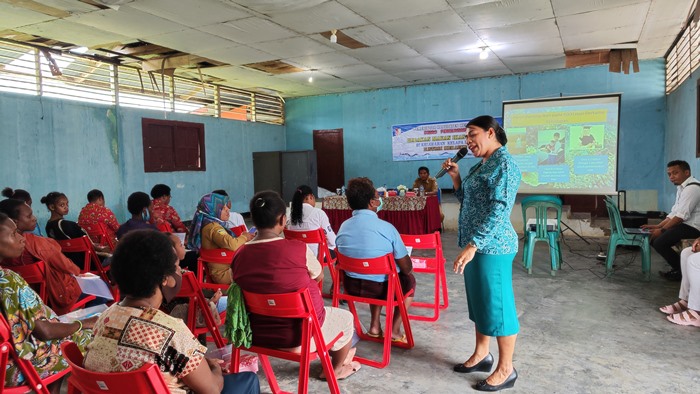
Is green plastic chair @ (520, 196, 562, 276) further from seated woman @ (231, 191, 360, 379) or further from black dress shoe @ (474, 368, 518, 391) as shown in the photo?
seated woman @ (231, 191, 360, 379)

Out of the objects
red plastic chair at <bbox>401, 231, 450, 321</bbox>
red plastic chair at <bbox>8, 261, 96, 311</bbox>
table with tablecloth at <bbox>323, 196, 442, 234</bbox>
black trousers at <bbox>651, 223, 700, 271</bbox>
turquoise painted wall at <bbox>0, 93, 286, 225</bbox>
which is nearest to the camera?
red plastic chair at <bbox>8, 261, 96, 311</bbox>

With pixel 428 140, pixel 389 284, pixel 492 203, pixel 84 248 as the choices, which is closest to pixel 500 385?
pixel 389 284

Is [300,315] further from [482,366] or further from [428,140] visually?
[428,140]

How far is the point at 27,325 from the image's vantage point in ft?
5.63

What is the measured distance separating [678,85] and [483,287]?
5932mm

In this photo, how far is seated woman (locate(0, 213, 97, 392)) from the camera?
1.67 meters

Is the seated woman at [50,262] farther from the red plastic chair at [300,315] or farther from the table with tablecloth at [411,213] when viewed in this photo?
the table with tablecloth at [411,213]

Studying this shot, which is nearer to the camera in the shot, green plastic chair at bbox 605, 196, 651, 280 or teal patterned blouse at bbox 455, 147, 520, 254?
teal patterned blouse at bbox 455, 147, 520, 254

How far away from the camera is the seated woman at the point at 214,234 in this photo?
2912 millimetres

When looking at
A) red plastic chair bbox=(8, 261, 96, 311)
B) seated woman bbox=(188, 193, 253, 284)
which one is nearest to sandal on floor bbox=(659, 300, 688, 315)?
seated woman bbox=(188, 193, 253, 284)

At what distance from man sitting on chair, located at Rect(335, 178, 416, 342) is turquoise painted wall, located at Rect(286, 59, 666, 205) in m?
6.35

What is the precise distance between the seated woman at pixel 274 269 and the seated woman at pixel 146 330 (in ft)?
1.47

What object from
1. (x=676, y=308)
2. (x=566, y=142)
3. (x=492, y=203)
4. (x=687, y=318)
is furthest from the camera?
(x=566, y=142)

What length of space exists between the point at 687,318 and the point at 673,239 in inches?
50.4
